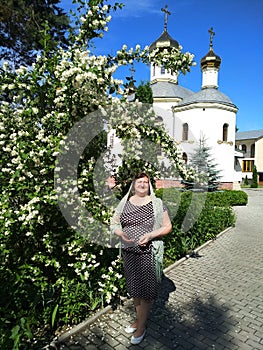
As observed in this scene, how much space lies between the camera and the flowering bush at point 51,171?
294 centimetres

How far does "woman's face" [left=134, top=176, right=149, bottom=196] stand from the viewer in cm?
288

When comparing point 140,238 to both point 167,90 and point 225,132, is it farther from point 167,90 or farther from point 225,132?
point 167,90

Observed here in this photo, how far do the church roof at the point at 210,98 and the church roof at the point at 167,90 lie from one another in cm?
239

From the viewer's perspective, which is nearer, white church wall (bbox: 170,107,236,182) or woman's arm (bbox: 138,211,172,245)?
woman's arm (bbox: 138,211,172,245)

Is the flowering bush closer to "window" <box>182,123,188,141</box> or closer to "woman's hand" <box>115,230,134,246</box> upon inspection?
"woman's hand" <box>115,230,134,246</box>

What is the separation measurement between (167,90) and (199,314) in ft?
77.8

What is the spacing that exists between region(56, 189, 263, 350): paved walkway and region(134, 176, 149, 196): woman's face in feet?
5.42

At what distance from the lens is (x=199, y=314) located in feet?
11.8

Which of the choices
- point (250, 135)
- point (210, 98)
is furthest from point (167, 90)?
point (250, 135)

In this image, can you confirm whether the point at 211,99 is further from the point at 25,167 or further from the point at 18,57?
the point at 25,167

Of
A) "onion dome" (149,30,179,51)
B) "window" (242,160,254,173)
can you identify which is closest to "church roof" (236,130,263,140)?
"window" (242,160,254,173)

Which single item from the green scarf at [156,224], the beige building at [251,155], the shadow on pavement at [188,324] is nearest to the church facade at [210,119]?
the shadow on pavement at [188,324]

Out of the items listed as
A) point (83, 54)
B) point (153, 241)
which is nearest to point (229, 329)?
point (153, 241)

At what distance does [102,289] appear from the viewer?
3500 millimetres
